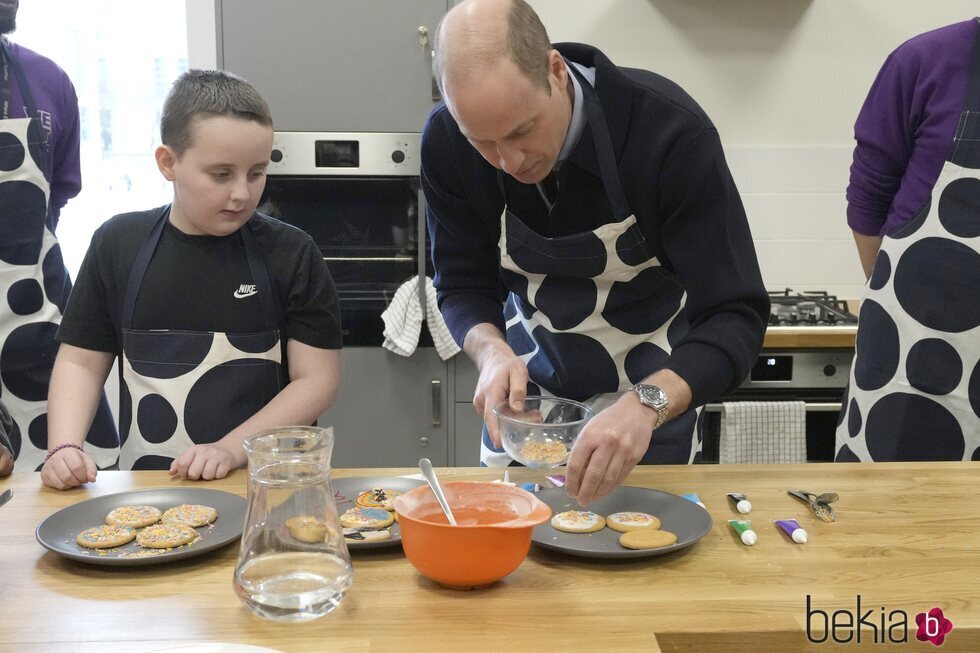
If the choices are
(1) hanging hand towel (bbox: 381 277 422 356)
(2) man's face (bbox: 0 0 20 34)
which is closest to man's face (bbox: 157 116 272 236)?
(2) man's face (bbox: 0 0 20 34)

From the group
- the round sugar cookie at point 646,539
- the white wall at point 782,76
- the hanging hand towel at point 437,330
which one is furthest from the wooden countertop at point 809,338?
the round sugar cookie at point 646,539

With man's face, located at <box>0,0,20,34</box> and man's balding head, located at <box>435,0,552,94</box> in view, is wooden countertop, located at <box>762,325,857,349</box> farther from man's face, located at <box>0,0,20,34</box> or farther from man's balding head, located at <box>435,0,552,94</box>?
man's face, located at <box>0,0,20,34</box>

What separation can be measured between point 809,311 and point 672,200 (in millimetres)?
1529

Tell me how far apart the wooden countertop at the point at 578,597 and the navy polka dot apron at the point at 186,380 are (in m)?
0.41

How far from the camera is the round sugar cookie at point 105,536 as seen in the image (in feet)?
3.66

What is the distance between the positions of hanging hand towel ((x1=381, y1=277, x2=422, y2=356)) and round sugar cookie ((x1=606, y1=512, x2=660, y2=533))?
5.92ft

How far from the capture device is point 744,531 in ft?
3.89

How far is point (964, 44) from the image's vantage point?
1.85 meters

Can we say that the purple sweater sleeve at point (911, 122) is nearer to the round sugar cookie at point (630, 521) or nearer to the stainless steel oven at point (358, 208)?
the round sugar cookie at point (630, 521)

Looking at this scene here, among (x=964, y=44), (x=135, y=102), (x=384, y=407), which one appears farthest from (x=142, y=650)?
(x=135, y=102)

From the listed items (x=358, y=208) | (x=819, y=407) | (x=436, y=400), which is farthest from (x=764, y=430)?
(x=358, y=208)

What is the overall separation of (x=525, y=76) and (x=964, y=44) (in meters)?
1.04

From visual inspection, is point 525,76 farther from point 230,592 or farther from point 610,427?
point 230,592

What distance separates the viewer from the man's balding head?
1.29 metres
